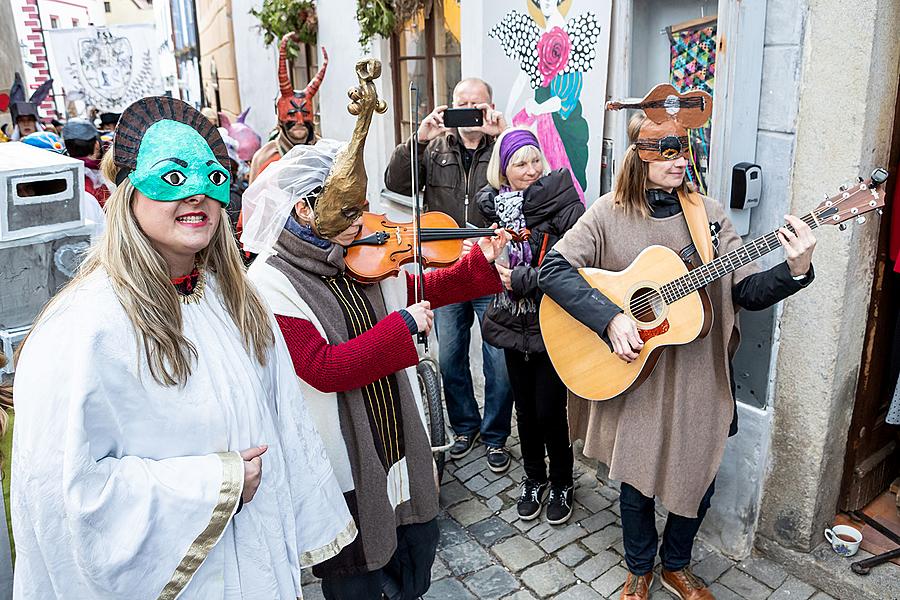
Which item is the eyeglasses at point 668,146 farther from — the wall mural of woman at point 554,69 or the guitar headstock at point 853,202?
the wall mural of woman at point 554,69

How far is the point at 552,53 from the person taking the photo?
4316mm

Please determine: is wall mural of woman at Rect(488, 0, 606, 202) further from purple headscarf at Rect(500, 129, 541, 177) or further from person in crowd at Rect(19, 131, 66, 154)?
person in crowd at Rect(19, 131, 66, 154)

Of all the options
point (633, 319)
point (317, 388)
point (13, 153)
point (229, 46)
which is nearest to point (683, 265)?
point (633, 319)

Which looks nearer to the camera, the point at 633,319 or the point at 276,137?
the point at 633,319

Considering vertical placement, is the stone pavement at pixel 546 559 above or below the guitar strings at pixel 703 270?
below

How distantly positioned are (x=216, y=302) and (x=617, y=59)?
273 cm

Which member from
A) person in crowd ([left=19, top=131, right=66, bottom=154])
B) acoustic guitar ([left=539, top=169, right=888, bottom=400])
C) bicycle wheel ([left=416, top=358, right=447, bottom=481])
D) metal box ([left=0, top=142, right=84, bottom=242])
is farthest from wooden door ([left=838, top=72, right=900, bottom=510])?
person in crowd ([left=19, top=131, right=66, bottom=154])

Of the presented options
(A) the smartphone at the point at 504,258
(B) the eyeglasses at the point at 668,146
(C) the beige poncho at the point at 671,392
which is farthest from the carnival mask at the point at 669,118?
(A) the smartphone at the point at 504,258

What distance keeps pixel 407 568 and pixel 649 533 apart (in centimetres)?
106

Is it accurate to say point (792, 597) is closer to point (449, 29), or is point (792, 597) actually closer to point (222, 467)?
point (222, 467)

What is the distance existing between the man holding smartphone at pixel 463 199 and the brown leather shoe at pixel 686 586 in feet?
4.37

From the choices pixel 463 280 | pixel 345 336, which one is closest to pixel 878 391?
pixel 463 280

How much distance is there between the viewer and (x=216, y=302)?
6.50 feet

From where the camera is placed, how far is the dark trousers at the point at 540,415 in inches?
147
